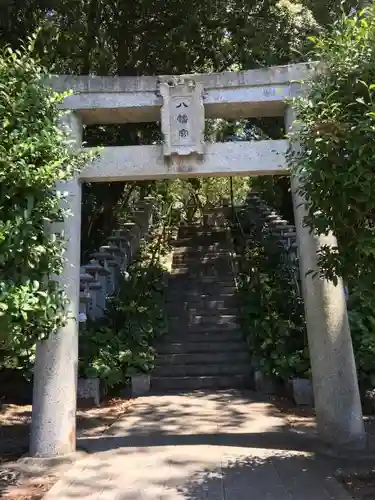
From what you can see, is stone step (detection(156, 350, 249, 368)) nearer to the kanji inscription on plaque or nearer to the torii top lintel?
the kanji inscription on plaque

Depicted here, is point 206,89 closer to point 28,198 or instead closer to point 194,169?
point 194,169

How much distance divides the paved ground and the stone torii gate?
0.59m

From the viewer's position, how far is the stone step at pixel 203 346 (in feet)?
31.7

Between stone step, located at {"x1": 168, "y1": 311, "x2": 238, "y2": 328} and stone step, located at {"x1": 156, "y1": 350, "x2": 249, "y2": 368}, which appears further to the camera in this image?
stone step, located at {"x1": 168, "y1": 311, "x2": 238, "y2": 328}

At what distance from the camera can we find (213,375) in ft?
29.8

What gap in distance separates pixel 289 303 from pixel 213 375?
1.99 metres

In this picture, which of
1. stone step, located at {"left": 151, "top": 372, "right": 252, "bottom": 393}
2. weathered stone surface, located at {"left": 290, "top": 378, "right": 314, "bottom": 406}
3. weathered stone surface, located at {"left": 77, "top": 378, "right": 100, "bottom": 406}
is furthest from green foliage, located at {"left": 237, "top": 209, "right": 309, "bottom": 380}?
weathered stone surface, located at {"left": 77, "top": 378, "right": 100, "bottom": 406}

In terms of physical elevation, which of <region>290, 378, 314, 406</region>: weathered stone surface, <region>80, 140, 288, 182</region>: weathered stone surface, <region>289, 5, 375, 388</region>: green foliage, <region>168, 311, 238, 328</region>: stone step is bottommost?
<region>290, 378, 314, 406</region>: weathered stone surface

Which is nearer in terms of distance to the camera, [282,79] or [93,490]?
[93,490]

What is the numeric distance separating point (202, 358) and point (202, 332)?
33.4 inches

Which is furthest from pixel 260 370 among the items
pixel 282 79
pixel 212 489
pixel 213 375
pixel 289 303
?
pixel 282 79

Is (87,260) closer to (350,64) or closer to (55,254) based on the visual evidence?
(55,254)

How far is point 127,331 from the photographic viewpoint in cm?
934

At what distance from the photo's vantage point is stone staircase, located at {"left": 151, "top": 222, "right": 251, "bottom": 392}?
29.3 feet
